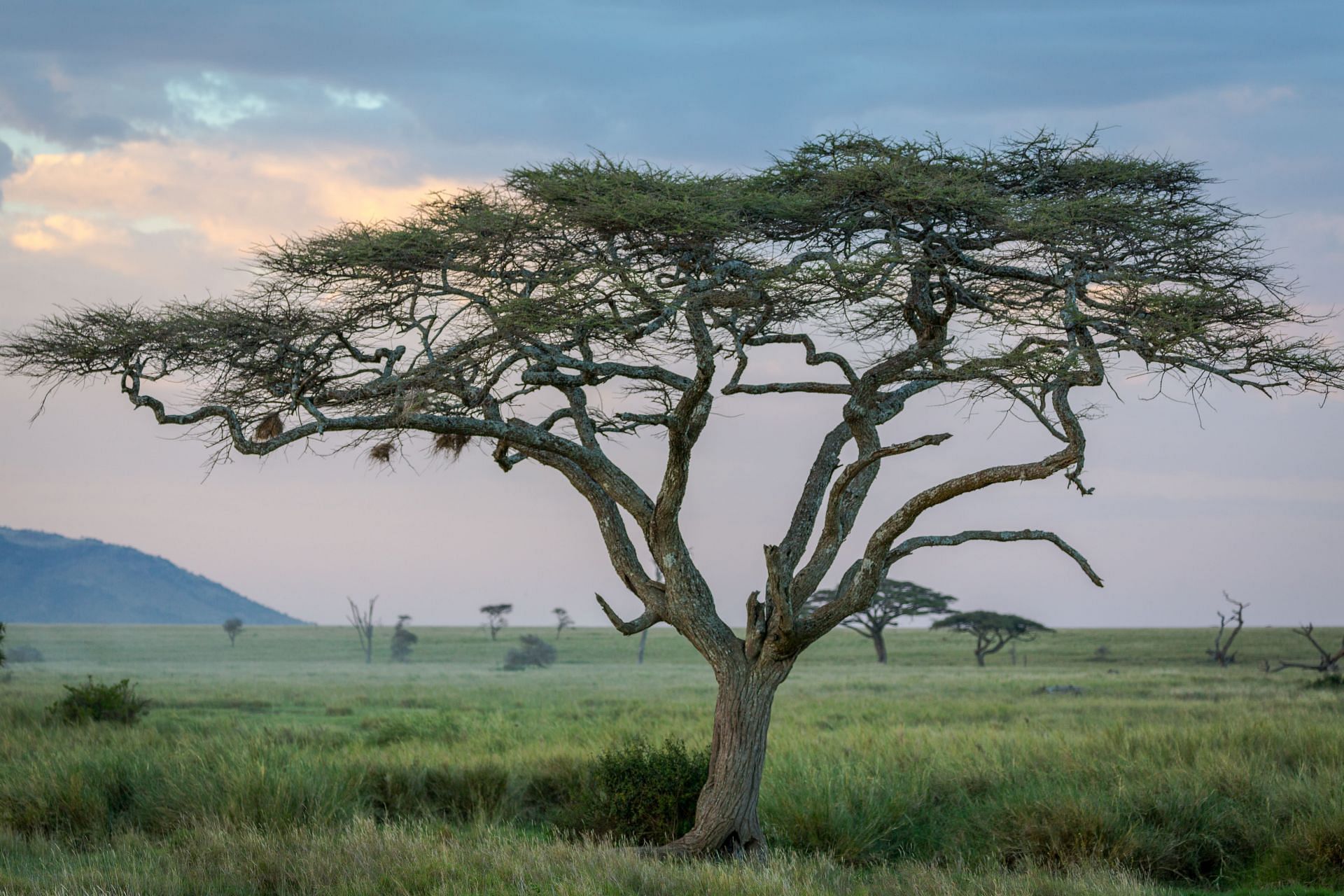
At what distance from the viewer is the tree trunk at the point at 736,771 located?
1148 cm

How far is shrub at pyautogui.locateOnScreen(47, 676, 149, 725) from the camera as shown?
21828 millimetres

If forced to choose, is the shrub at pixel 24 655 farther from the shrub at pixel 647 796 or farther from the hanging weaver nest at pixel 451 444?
the shrub at pixel 647 796

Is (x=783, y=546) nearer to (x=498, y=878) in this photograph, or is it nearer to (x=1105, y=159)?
(x=498, y=878)

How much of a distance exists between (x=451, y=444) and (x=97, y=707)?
41.4 ft

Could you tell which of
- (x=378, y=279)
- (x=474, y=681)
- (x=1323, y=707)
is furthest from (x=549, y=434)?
(x=474, y=681)

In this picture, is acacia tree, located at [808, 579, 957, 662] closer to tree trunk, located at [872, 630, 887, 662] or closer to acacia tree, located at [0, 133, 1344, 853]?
tree trunk, located at [872, 630, 887, 662]

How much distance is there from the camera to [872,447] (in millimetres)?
12664

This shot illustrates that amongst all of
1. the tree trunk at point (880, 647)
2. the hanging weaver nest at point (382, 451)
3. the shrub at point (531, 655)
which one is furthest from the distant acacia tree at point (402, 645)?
the hanging weaver nest at point (382, 451)

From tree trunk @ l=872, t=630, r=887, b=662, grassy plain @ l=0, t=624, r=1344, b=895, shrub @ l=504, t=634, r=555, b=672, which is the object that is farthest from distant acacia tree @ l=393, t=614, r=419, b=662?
grassy plain @ l=0, t=624, r=1344, b=895

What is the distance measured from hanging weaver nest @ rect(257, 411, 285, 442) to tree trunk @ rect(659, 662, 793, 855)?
539cm

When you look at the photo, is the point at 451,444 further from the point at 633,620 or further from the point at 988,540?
the point at 988,540

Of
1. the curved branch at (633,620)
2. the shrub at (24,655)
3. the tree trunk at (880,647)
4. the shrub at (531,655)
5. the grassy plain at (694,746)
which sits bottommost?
the shrub at (24,655)

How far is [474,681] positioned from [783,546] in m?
38.7

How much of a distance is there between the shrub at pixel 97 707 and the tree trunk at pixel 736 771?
14.3 metres
